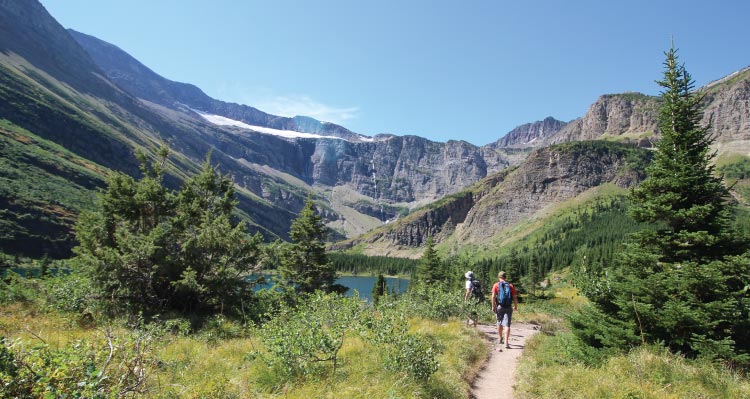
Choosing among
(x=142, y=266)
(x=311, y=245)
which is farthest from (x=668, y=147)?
(x=311, y=245)

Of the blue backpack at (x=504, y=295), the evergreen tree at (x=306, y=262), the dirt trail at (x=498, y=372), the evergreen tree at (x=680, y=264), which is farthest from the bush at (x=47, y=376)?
the evergreen tree at (x=306, y=262)

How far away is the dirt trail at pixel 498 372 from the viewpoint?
788 centimetres

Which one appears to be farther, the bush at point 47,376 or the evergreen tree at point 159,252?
the evergreen tree at point 159,252

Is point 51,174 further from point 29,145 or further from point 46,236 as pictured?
point 46,236

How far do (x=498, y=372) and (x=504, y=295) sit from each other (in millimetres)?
3528

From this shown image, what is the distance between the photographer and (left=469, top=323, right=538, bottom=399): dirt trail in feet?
25.9

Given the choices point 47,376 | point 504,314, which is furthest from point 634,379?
point 47,376

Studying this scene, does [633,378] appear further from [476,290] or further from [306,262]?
[306,262]

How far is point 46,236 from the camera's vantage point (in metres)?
112

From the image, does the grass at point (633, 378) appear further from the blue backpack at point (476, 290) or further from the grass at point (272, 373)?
the blue backpack at point (476, 290)

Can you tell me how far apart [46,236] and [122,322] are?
137 metres

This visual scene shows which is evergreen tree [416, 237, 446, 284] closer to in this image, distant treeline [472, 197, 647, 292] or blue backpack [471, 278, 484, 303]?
distant treeline [472, 197, 647, 292]

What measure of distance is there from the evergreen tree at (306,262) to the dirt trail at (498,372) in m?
20.3

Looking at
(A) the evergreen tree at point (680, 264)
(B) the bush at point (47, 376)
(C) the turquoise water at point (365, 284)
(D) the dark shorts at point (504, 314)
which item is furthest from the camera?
(C) the turquoise water at point (365, 284)
